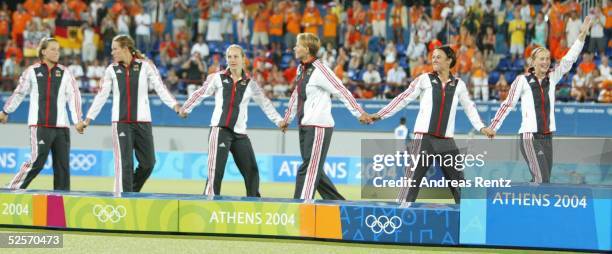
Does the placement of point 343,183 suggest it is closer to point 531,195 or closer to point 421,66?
point 421,66

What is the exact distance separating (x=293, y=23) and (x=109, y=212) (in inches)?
709

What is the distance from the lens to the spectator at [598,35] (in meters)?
25.3

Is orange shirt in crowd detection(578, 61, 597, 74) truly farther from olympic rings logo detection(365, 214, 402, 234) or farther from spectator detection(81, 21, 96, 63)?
olympic rings logo detection(365, 214, 402, 234)

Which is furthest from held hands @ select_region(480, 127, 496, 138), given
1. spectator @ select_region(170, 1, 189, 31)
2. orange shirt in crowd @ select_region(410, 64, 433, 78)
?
spectator @ select_region(170, 1, 189, 31)

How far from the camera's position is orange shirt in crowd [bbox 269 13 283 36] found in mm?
28438

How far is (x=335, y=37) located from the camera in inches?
1103

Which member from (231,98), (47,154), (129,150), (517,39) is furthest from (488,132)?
(517,39)

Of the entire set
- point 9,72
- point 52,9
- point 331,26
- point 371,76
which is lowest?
point 371,76

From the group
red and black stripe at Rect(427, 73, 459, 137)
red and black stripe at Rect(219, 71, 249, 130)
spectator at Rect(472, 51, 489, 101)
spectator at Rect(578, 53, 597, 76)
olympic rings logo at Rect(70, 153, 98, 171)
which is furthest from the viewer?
spectator at Rect(472, 51, 489, 101)

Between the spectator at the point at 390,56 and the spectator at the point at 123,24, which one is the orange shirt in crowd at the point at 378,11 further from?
the spectator at the point at 123,24

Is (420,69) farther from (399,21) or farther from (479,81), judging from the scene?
(399,21)

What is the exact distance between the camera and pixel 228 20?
2892 centimetres

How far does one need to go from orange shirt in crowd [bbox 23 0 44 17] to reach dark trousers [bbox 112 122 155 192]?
57.7 ft

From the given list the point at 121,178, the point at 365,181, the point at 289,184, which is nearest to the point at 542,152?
the point at 365,181
